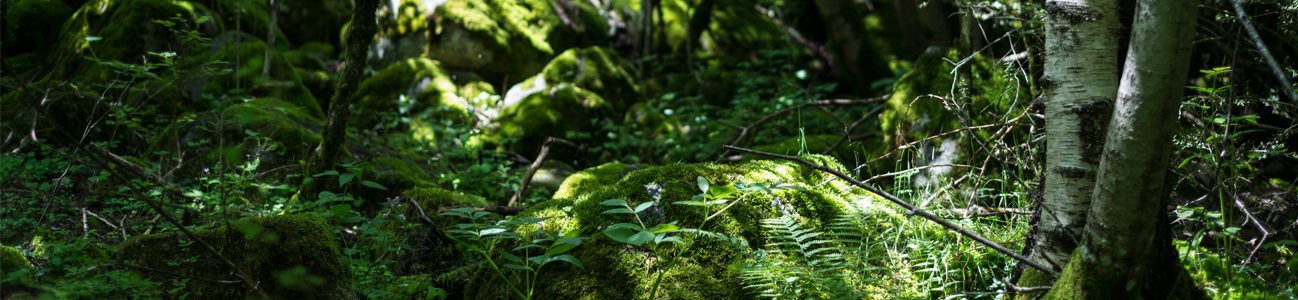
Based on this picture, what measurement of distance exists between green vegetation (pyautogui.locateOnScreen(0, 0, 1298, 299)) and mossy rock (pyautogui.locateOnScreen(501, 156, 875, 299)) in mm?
11

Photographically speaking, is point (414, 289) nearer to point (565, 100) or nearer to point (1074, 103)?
point (1074, 103)

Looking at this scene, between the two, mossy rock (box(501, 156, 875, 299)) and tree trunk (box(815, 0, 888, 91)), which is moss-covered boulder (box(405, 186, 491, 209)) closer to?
mossy rock (box(501, 156, 875, 299))

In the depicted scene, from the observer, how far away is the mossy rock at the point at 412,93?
8734 mm

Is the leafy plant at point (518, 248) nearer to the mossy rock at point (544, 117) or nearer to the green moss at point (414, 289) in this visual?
the green moss at point (414, 289)

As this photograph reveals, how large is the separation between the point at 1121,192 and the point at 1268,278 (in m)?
1.49

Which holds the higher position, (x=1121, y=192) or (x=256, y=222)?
(x=1121, y=192)

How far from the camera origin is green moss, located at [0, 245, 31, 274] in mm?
2870

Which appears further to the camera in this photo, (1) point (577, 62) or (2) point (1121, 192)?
(1) point (577, 62)

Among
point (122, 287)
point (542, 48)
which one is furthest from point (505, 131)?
point (122, 287)

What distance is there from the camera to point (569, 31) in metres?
11.1

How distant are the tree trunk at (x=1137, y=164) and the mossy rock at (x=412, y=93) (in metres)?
6.97

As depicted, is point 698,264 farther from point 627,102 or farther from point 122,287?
point 627,102

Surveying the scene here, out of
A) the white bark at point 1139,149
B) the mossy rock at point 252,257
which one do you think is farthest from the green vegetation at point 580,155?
the white bark at point 1139,149

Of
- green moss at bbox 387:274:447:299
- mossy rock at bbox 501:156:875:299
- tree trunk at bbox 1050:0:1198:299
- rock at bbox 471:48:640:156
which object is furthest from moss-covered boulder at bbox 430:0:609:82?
tree trunk at bbox 1050:0:1198:299
